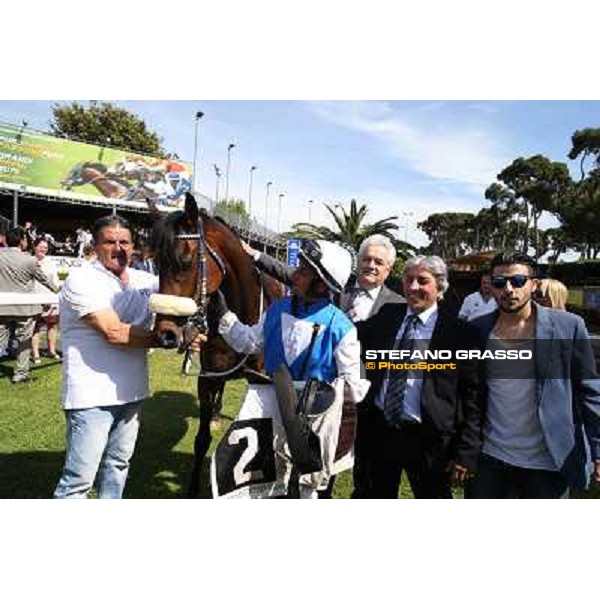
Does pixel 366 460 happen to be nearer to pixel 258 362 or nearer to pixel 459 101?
pixel 258 362

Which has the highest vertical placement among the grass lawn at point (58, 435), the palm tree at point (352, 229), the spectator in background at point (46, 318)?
the palm tree at point (352, 229)

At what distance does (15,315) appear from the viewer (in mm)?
2953

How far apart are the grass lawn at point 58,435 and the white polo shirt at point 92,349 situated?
0.44 m

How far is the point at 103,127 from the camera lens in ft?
11.6

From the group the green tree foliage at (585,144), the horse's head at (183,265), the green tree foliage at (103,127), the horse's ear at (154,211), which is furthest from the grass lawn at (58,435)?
the green tree foliage at (585,144)

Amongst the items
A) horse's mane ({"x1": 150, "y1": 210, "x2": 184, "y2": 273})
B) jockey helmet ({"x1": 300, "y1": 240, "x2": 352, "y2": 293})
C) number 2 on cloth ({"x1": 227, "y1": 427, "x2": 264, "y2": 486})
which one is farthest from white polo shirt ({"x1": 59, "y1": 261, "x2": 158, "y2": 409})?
jockey helmet ({"x1": 300, "y1": 240, "x2": 352, "y2": 293})

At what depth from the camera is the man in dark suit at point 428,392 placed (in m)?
2.32

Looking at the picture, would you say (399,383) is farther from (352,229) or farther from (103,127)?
(103,127)

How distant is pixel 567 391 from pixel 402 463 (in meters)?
0.89

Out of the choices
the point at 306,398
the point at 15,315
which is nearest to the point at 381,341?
the point at 306,398

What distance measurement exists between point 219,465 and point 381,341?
104 centimetres

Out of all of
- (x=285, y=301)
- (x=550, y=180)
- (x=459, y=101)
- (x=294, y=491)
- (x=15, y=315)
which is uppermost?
(x=459, y=101)

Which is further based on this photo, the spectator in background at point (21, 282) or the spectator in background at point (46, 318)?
the spectator in background at point (46, 318)

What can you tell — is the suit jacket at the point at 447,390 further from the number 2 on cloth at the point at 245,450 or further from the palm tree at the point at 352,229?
the number 2 on cloth at the point at 245,450
